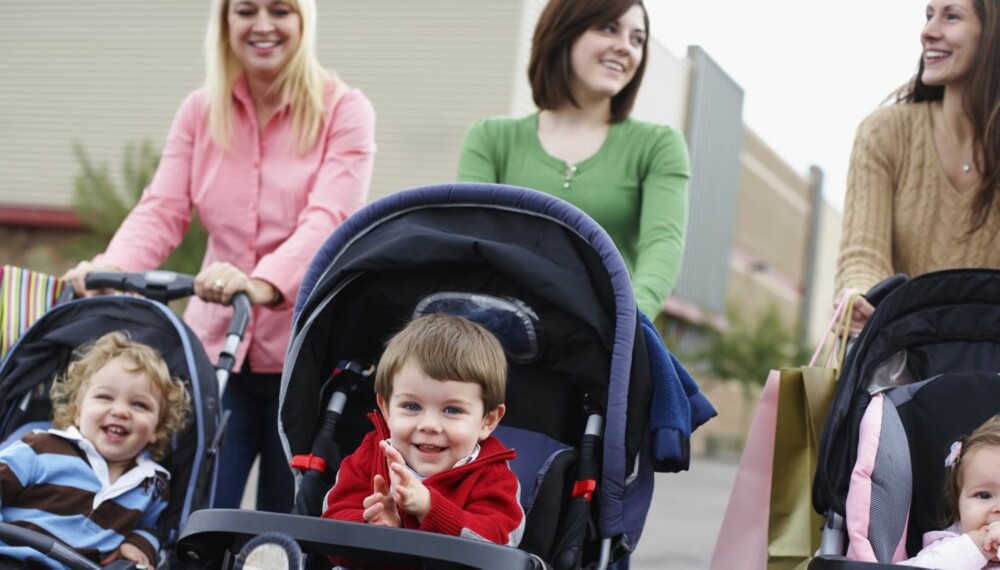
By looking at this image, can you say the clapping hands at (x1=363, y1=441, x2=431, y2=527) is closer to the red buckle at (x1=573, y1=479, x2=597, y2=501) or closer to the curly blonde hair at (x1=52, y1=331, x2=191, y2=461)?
the red buckle at (x1=573, y1=479, x2=597, y2=501)

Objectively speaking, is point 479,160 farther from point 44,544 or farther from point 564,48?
point 44,544

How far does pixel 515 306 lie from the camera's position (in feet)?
11.1

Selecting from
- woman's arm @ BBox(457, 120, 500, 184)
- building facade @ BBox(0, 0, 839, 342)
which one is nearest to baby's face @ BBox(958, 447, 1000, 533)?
woman's arm @ BBox(457, 120, 500, 184)

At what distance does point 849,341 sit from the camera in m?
3.73

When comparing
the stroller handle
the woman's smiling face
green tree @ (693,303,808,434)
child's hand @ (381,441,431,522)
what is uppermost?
green tree @ (693,303,808,434)

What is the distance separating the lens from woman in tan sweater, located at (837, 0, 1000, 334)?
12.3 feet

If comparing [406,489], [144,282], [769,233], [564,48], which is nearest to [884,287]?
[564,48]

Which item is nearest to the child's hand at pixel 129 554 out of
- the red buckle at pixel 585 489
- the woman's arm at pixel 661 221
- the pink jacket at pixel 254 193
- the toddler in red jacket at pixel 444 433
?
the toddler in red jacket at pixel 444 433

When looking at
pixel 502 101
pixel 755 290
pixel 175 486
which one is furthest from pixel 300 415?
pixel 755 290

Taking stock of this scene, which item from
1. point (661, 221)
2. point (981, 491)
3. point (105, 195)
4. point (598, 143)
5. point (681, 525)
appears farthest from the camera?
point (105, 195)

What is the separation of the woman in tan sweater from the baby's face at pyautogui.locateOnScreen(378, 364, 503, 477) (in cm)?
130

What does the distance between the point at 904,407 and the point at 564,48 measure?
1.66 m

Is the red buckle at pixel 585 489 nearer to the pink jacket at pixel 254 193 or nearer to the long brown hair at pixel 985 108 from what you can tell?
the pink jacket at pixel 254 193

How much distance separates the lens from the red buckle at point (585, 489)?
309 centimetres
